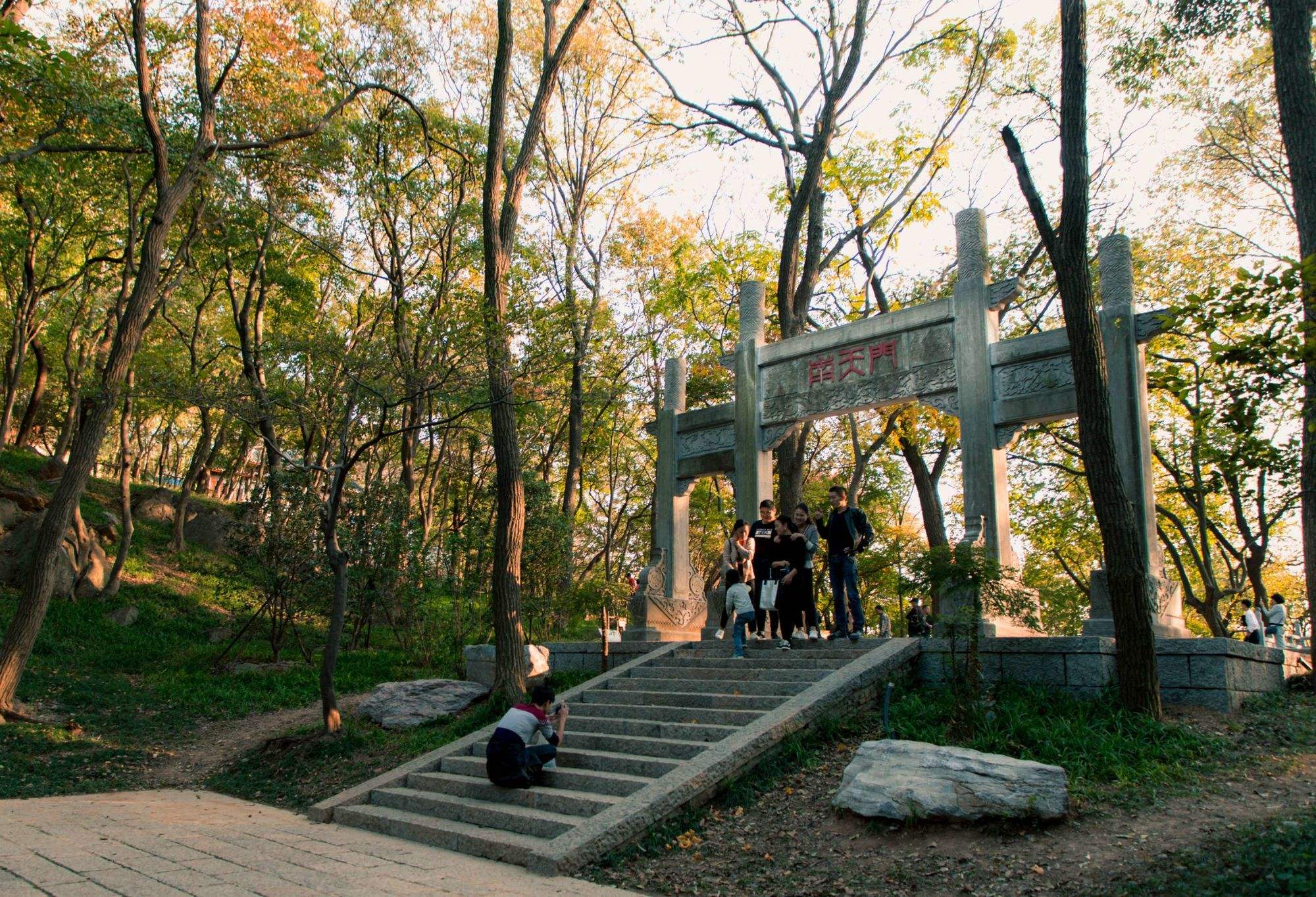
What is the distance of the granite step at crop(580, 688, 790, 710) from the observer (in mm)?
8141

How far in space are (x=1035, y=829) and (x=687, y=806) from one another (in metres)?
2.27

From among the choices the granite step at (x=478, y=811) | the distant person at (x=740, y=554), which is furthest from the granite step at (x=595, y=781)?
the distant person at (x=740, y=554)

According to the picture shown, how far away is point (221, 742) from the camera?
11.8 meters

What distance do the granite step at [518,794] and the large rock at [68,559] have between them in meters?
13.9

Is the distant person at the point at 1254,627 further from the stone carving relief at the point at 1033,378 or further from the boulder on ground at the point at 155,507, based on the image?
the boulder on ground at the point at 155,507

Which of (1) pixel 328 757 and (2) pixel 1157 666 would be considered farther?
(1) pixel 328 757

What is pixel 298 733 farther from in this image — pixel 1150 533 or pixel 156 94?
pixel 156 94

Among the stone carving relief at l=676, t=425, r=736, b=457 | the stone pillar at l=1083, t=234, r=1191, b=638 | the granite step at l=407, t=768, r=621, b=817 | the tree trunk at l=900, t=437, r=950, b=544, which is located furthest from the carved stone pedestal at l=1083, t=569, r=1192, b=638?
the tree trunk at l=900, t=437, r=950, b=544

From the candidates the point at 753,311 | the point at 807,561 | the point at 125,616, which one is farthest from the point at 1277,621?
the point at 125,616

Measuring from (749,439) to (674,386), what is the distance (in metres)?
1.65

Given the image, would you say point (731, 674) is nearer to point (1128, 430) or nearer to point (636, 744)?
point (636, 744)

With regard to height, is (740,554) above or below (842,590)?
above

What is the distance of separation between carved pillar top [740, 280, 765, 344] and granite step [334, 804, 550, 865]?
7.34 metres

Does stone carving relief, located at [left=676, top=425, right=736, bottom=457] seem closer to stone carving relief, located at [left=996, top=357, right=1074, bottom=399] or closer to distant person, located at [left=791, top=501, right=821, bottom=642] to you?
distant person, located at [left=791, top=501, right=821, bottom=642]
